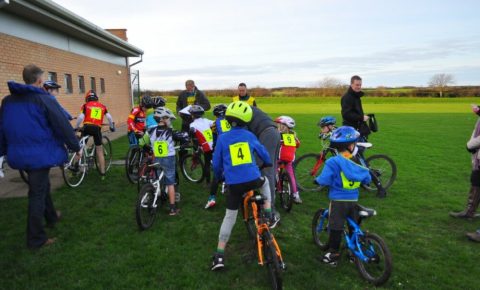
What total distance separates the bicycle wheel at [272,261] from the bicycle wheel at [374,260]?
38.3 inches

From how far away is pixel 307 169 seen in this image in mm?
7516

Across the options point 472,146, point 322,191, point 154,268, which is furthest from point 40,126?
point 472,146

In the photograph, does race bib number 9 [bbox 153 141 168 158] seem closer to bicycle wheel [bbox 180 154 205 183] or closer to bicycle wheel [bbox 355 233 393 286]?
bicycle wheel [bbox 180 154 205 183]

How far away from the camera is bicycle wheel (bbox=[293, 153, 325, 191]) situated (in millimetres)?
7375

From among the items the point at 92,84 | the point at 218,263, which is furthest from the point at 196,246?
the point at 92,84

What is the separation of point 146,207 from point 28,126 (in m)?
1.91

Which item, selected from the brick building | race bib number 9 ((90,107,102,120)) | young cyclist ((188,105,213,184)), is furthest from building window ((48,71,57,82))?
young cyclist ((188,105,213,184))

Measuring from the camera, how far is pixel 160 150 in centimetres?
561

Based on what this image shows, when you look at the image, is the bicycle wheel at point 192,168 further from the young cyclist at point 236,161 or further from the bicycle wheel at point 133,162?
the young cyclist at point 236,161

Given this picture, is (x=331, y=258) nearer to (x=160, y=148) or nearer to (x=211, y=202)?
(x=211, y=202)

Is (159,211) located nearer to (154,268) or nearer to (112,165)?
(154,268)

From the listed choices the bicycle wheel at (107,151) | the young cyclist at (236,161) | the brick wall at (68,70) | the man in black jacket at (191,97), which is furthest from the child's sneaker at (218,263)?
the brick wall at (68,70)

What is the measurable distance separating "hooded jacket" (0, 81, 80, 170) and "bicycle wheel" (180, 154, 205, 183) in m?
3.59

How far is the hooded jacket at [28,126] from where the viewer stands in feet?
14.4
